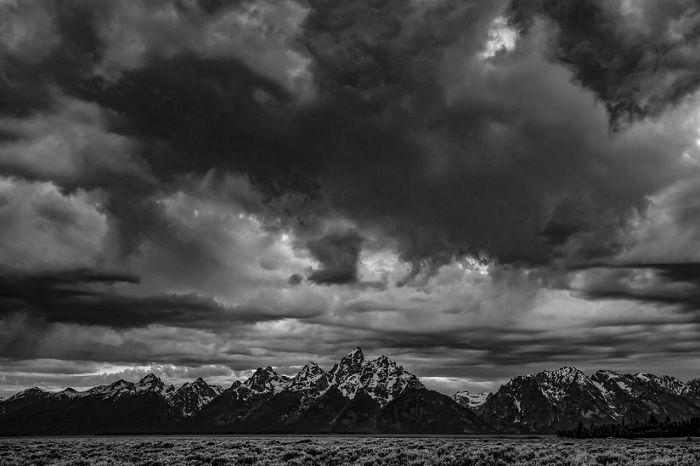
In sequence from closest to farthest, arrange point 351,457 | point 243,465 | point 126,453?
point 243,465
point 351,457
point 126,453

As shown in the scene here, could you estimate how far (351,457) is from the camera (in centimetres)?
5019

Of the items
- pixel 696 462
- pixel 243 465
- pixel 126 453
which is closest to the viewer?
pixel 696 462

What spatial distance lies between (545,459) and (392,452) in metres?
12.8

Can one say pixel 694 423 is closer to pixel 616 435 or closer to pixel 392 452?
pixel 616 435

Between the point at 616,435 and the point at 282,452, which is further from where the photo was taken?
the point at 616,435

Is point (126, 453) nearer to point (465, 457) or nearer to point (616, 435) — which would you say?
point (465, 457)

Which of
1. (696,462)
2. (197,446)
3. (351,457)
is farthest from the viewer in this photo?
(197,446)

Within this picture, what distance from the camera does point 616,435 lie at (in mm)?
158750

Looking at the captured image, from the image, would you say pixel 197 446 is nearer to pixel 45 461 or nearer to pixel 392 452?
pixel 45 461

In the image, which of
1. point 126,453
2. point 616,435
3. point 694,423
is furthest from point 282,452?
point 694,423

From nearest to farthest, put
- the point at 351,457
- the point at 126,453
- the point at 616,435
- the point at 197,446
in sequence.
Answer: the point at 351,457, the point at 126,453, the point at 197,446, the point at 616,435

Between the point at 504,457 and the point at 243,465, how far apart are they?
20721mm

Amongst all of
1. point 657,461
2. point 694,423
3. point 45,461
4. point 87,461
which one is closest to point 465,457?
point 657,461

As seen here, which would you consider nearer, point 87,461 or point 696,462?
point 696,462
